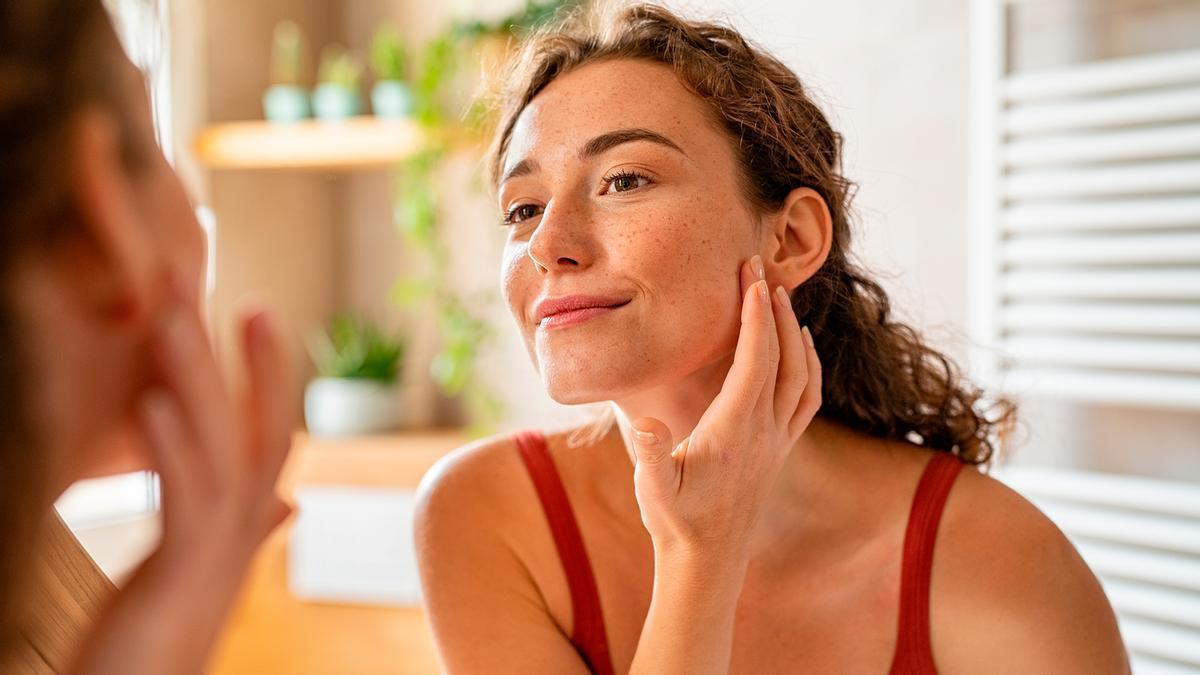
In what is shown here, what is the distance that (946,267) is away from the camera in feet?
6.50

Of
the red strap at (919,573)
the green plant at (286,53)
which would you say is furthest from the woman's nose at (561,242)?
the green plant at (286,53)

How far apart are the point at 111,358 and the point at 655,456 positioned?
1.76ft

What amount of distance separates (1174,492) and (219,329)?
2175 millimetres

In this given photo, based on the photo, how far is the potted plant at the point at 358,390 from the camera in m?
2.70

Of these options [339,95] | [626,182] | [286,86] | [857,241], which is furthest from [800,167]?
[286,86]

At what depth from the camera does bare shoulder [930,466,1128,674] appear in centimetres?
101

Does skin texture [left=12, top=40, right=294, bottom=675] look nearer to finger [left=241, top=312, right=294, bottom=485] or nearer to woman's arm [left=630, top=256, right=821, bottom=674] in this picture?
finger [left=241, top=312, right=294, bottom=485]

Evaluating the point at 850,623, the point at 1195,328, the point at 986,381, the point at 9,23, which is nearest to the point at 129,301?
the point at 9,23

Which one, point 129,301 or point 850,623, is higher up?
point 129,301

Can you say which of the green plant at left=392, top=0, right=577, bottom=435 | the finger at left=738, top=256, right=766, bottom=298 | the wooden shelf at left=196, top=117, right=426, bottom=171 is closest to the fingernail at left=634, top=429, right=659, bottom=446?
the finger at left=738, top=256, right=766, bottom=298

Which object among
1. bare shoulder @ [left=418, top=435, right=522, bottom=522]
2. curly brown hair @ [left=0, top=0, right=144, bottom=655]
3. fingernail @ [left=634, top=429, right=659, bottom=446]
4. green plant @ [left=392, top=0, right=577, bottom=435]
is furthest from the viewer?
green plant @ [left=392, top=0, right=577, bottom=435]

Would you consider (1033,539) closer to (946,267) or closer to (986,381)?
(986,381)

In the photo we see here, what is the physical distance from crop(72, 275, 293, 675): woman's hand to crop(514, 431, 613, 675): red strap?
0.72m

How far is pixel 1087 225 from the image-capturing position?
1626 millimetres
